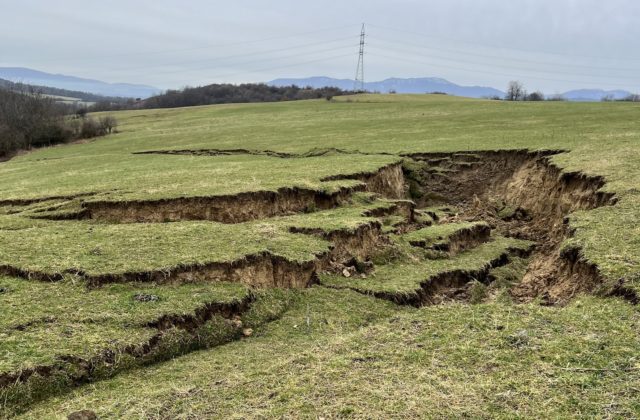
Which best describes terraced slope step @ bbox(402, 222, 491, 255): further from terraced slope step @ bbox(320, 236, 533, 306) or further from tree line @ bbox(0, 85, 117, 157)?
tree line @ bbox(0, 85, 117, 157)

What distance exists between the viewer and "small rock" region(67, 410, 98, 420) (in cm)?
520

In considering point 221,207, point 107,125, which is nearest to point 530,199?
point 221,207

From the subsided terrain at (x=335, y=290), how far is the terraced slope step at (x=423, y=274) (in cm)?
6

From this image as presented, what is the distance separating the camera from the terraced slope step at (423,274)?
9.85 m

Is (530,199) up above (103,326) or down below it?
above

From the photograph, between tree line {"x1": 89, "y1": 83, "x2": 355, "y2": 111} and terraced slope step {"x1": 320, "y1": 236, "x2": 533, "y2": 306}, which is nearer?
terraced slope step {"x1": 320, "y1": 236, "x2": 533, "y2": 306}

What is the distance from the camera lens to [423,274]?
35.2ft

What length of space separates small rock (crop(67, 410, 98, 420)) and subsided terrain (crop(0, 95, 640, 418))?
0.16 m

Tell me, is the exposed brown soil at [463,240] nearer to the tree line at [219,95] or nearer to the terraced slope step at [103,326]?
the terraced slope step at [103,326]

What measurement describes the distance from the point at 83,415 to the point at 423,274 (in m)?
7.24

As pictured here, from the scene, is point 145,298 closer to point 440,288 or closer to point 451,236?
point 440,288

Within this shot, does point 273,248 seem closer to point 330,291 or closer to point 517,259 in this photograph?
point 330,291

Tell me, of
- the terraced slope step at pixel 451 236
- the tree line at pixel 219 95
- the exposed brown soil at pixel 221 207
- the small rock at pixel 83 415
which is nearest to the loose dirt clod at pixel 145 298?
the small rock at pixel 83 415

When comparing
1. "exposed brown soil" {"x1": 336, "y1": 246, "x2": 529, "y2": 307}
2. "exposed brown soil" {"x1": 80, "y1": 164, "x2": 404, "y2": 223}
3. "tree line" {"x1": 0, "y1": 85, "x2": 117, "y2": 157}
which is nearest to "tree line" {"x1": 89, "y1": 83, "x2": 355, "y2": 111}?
"tree line" {"x1": 0, "y1": 85, "x2": 117, "y2": 157}
